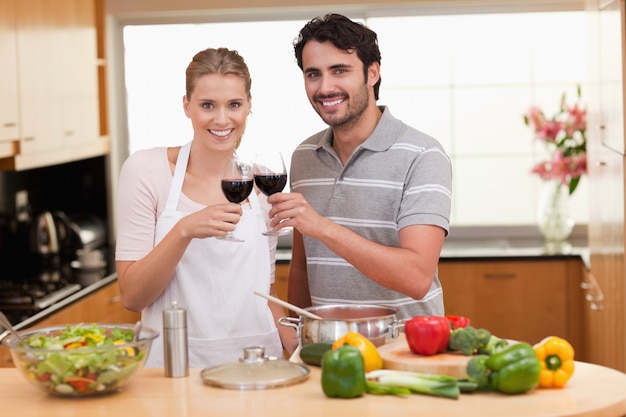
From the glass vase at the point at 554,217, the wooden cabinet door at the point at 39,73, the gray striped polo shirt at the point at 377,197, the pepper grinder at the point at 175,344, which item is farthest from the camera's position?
the glass vase at the point at 554,217

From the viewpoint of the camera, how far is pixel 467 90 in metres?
5.56

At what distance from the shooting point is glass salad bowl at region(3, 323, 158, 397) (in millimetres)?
1899

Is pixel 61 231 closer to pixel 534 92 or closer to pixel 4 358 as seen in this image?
pixel 4 358

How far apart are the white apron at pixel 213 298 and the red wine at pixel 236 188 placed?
317 mm

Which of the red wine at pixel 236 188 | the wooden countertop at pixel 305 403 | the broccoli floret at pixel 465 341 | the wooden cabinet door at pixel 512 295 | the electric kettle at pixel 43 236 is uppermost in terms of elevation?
the red wine at pixel 236 188

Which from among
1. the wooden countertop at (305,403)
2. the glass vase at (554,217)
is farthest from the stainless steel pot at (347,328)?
the glass vase at (554,217)

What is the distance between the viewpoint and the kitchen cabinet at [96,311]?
152 inches

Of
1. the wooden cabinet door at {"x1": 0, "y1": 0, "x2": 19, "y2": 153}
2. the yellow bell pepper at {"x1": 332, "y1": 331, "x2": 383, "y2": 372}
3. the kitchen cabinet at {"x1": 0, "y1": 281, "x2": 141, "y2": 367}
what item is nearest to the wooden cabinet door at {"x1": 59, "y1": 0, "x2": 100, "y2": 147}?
the wooden cabinet door at {"x1": 0, "y1": 0, "x2": 19, "y2": 153}

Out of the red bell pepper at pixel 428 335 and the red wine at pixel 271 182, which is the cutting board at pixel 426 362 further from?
the red wine at pixel 271 182

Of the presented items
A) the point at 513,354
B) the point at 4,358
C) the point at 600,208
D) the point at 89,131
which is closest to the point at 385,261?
the point at 513,354

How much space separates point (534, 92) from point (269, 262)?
3248mm

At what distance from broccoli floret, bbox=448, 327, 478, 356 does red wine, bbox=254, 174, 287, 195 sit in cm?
55

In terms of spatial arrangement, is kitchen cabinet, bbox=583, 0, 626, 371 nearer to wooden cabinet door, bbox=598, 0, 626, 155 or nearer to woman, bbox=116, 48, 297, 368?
wooden cabinet door, bbox=598, 0, 626, 155

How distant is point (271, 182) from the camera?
7.50 ft
